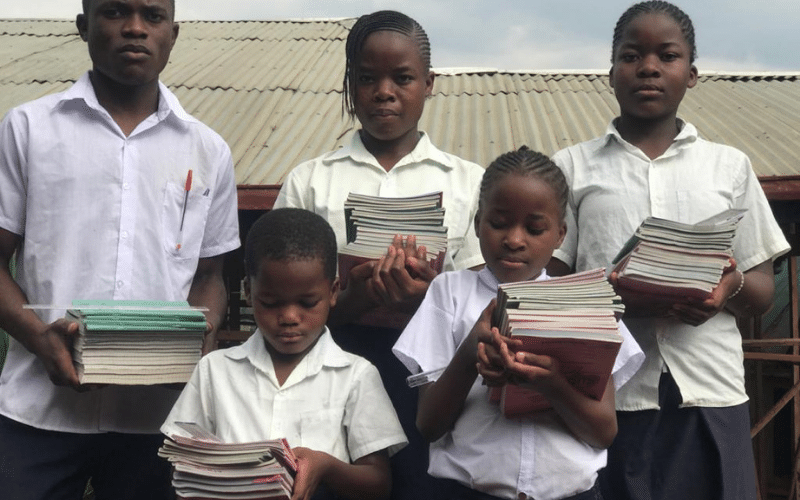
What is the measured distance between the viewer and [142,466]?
2.79 metres

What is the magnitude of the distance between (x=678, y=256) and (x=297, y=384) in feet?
3.77

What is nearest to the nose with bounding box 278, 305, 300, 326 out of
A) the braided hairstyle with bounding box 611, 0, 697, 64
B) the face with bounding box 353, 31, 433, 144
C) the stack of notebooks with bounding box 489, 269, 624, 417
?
the stack of notebooks with bounding box 489, 269, 624, 417

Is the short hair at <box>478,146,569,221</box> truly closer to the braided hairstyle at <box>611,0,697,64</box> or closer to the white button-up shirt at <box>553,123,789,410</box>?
the white button-up shirt at <box>553,123,789,410</box>

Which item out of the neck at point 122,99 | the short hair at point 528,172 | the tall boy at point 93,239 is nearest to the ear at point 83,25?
the tall boy at point 93,239

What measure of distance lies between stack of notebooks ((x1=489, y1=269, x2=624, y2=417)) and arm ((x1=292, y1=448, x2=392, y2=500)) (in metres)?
0.51

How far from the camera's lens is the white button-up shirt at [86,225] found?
270 centimetres

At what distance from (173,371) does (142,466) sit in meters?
0.36

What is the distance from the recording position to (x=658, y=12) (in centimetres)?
296

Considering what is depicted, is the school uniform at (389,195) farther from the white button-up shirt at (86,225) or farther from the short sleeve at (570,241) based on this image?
the white button-up shirt at (86,225)

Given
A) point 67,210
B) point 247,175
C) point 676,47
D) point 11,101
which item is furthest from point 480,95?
point 67,210

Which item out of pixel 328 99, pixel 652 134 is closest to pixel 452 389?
pixel 652 134

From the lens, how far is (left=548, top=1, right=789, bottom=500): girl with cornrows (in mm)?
2795

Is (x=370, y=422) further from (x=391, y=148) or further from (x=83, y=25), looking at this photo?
(x=83, y=25)

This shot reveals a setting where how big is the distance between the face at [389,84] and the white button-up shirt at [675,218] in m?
0.58
